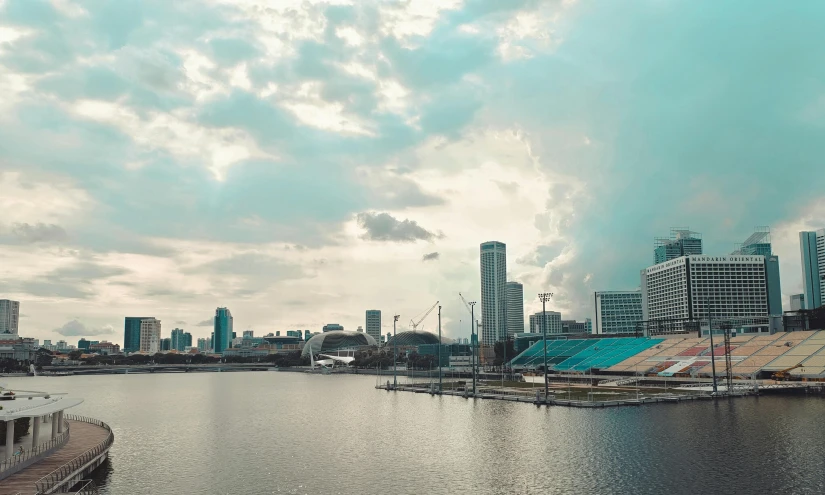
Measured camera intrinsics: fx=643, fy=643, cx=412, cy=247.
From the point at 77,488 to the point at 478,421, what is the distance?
50.6 m

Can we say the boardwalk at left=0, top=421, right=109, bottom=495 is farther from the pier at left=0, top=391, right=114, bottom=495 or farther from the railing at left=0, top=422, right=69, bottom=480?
the railing at left=0, top=422, right=69, bottom=480

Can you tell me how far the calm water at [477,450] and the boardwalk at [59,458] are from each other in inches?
119

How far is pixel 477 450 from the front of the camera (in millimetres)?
63656

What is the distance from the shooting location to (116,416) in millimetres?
101062

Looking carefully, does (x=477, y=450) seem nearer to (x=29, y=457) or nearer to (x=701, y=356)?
(x=29, y=457)

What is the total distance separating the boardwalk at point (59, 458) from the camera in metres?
43.5

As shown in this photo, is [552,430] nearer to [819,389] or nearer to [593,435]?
[593,435]

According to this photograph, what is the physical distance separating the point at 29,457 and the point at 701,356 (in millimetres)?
139747

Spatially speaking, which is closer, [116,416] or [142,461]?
[142,461]

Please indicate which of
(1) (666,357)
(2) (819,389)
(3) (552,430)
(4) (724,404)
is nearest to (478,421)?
(3) (552,430)

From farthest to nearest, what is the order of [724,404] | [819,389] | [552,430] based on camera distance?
[819,389] → [724,404] → [552,430]

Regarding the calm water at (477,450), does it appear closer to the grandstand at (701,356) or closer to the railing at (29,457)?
the railing at (29,457)

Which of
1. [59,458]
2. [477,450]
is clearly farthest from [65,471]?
[477,450]

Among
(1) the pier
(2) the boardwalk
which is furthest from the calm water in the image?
(2) the boardwalk
